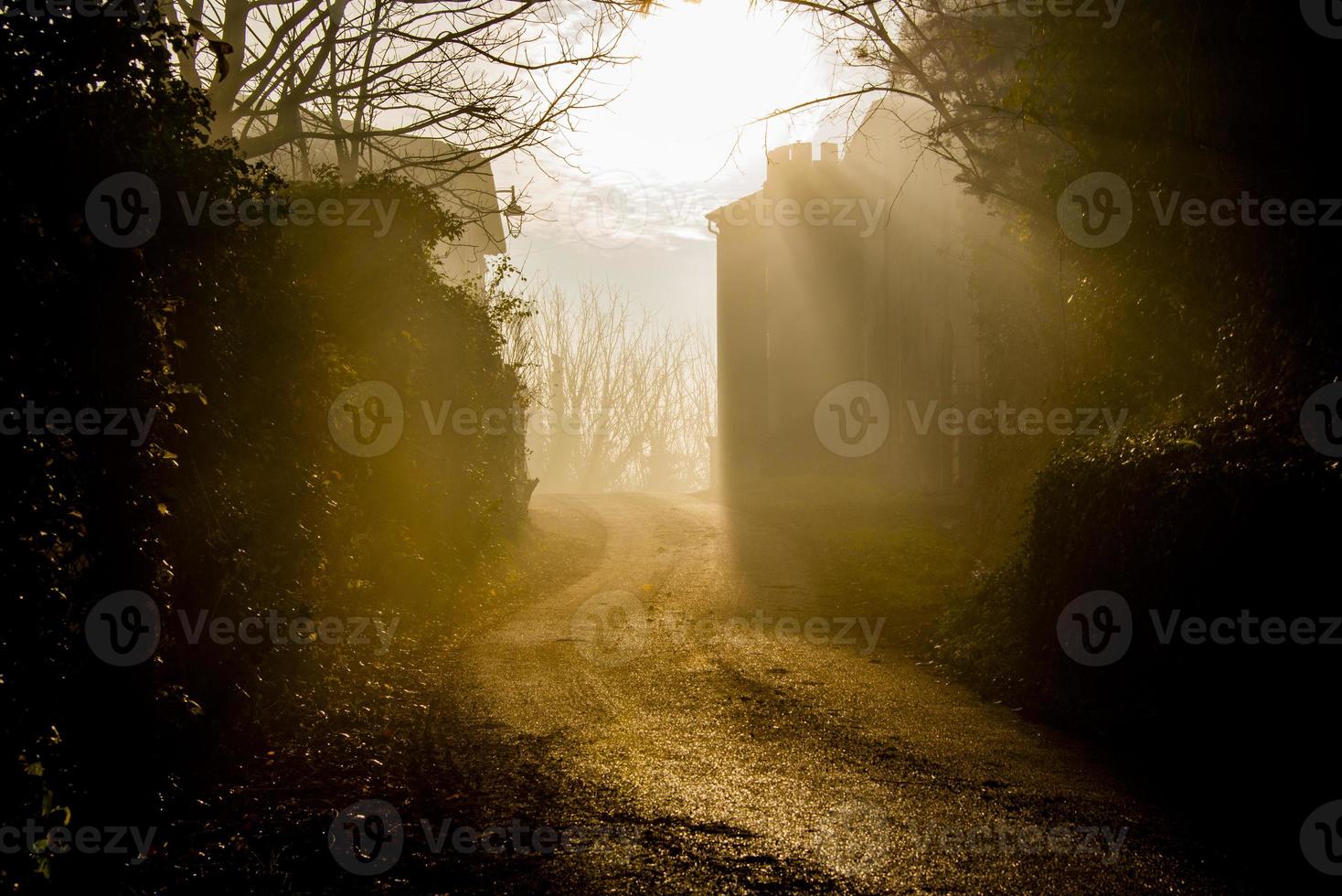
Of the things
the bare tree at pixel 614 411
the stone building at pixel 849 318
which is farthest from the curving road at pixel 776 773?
the bare tree at pixel 614 411

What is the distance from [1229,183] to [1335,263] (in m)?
1.38

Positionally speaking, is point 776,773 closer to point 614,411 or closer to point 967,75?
point 967,75

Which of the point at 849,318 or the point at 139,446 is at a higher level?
the point at 849,318

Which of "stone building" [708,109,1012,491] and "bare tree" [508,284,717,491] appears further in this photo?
A: "bare tree" [508,284,717,491]

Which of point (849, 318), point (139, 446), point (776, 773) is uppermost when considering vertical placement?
point (849, 318)

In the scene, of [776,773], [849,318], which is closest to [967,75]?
[776,773]

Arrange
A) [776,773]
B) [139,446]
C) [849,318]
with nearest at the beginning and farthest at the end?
[139,446] < [776,773] < [849,318]

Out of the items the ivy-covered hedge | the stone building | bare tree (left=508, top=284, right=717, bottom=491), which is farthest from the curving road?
bare tree (left=508, top=284, right=717, bottom=491)

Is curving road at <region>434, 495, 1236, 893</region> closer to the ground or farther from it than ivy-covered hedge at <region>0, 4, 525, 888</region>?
closer to the ground

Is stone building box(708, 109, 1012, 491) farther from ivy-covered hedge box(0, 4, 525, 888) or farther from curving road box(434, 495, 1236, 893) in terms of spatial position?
ivy-covered hedge box(0, 4, 525, 888)

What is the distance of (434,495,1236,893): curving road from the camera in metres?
4.38

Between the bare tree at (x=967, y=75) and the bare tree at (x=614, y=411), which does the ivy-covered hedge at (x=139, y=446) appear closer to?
the bare tree at (x=967, y=75)

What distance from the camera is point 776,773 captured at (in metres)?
5.78

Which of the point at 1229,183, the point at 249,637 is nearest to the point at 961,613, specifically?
the point at 1229,183
